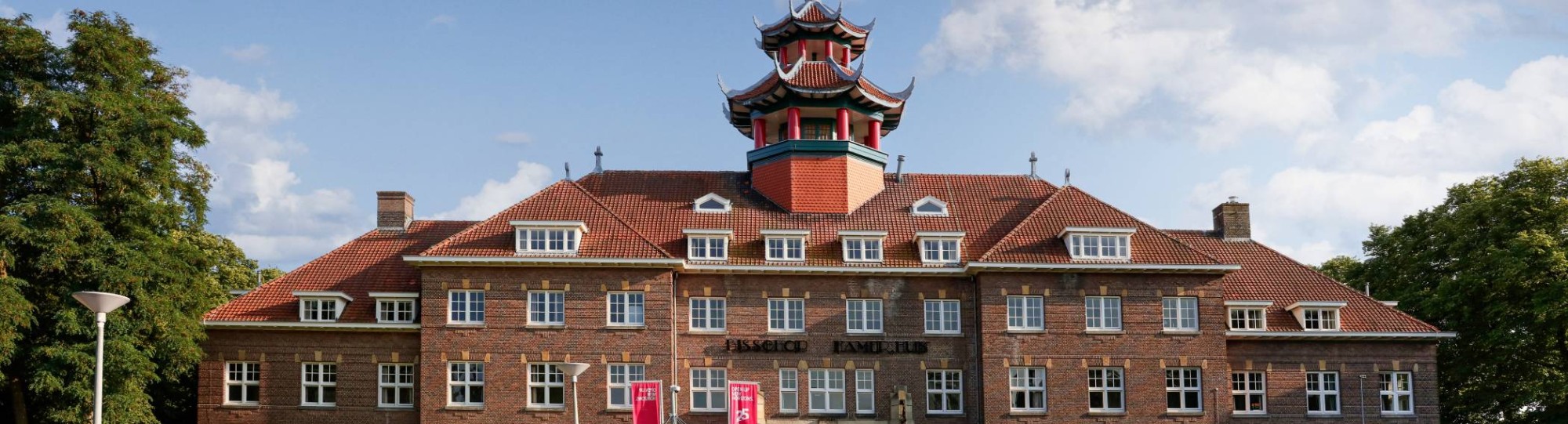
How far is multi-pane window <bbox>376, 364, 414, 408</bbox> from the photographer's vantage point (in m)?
43.4

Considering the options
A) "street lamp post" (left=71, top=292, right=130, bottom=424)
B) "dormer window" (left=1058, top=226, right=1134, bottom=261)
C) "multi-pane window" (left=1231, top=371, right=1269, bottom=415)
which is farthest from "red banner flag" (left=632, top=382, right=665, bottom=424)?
"multi-pane window" (left=1231, top=371, right=1269, bottom=415)

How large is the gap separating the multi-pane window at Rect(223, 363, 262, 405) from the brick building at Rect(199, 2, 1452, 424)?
7cm

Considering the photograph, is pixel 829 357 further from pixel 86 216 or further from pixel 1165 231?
pixel 86 216

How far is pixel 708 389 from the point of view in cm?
4309

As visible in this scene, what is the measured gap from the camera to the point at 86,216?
38844 mm

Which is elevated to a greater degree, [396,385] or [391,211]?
[391,211]

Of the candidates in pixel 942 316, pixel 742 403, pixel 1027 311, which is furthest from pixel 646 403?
pixel 1027 311

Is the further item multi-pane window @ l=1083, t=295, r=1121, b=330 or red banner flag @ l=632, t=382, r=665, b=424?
multi-pane window @ l=1083, t=295, r=1121, b=330

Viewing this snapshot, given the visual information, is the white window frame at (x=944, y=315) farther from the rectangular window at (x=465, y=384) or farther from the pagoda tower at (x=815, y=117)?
the rectangular window at (x=465, y=384)

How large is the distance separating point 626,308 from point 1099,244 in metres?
14.6

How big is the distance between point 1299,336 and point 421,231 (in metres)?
28.8

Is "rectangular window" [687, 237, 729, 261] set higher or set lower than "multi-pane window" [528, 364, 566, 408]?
higher

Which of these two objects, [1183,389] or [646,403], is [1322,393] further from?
[646,403]

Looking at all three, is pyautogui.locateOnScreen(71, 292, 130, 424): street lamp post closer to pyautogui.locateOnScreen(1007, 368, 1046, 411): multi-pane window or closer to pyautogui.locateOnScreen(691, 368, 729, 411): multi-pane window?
pyautogui.locateOnScreen(691, 368, 729, 411): multi-pane window
